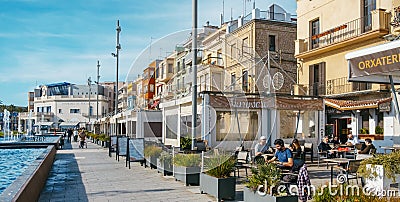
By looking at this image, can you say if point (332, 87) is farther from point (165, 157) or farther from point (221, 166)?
point (221, 166)

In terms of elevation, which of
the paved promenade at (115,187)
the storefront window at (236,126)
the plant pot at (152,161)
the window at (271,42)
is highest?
the window at (271,42)

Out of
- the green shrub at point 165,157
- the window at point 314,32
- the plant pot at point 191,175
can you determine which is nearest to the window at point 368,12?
the window at point 314,32

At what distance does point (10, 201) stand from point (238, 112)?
422 inches

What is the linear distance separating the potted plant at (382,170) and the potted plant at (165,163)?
5941 mm

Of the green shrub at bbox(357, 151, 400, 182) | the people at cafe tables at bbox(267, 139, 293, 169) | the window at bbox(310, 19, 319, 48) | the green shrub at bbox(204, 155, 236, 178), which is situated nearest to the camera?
the green shrub at bbox(357, 151, 400, 182)

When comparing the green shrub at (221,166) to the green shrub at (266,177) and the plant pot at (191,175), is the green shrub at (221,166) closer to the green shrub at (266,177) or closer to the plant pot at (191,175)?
the plant pot at (191,175)

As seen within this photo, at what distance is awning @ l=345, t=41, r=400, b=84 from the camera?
6578 millimetres

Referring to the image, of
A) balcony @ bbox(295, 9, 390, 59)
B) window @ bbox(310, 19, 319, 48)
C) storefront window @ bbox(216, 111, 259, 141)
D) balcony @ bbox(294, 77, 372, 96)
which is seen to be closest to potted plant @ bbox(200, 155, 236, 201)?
storefront window @ bbox(216, 111, 259, 141)

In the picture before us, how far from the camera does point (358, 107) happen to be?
2069 cm

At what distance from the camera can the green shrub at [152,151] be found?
44.2ft

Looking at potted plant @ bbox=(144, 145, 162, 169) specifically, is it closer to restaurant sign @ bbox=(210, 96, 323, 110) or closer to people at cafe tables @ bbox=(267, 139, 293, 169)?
restaurant sign @ bbox=(210, 96, 323, 110)

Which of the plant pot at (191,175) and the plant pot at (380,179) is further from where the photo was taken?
the plant pot at (191,175)

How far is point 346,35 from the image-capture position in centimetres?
2469

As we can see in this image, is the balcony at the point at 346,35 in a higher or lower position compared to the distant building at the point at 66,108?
higher
